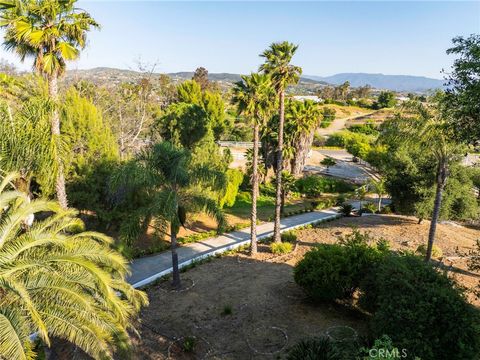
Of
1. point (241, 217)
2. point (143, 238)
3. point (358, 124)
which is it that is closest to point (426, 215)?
point (241, 217)

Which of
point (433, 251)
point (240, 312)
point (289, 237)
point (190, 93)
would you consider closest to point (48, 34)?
point (240, 312)

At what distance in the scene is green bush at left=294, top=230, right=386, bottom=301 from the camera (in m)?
14.1

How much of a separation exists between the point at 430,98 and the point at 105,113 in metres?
25.1

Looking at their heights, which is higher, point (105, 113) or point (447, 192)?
point (105, 113)

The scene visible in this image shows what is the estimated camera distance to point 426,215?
24016 mm

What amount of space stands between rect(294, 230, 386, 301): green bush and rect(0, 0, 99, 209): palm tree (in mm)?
10625

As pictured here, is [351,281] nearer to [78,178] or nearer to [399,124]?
[399,124]

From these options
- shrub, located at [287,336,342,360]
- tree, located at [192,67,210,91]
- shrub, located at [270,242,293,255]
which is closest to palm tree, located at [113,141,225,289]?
shrub, located at [270,242,293,255]

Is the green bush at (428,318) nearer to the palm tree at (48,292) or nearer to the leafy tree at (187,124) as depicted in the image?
the palm tree at (48,292)

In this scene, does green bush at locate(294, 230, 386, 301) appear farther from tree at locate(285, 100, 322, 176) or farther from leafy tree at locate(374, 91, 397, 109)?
leafy tree at locate(374, 91, 397, 109)

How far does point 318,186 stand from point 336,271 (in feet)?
89.7

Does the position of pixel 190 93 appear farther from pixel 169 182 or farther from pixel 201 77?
pixel 169 182

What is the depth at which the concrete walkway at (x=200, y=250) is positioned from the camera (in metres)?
18.6

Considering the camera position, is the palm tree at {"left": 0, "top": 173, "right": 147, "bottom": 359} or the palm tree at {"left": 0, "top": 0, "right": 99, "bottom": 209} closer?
the palm tree at {"left": 0, "top": 173, "right": 147, "bottom": 359}
